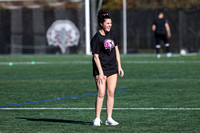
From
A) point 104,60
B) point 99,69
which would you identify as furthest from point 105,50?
point 99,69

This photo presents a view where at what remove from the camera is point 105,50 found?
22.9ft

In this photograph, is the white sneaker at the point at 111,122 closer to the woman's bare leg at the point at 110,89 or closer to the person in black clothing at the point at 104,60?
the person in black clothing at the point at 104,60

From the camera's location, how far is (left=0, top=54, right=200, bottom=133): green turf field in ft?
22.3

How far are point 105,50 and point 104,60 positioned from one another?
134 mm

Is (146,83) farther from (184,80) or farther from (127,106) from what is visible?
(127,106)

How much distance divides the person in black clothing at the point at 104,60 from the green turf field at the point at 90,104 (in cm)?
32

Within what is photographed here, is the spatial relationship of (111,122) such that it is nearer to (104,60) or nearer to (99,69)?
(99,69)

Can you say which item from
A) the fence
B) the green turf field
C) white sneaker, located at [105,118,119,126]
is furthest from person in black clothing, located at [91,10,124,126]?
the fence

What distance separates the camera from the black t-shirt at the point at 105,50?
6879 millimetres

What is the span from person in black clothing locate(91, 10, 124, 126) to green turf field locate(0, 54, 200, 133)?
32 centimetres

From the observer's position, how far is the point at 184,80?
13133mm

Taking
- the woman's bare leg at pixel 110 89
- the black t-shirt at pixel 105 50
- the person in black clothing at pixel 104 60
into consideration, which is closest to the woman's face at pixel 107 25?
the person in black clothing at pixel 104 60

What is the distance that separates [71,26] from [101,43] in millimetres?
24223

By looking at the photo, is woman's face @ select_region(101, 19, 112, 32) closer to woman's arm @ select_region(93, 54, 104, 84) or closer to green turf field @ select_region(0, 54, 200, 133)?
woman's arm @ select_region(93, 54, 104, 84)
